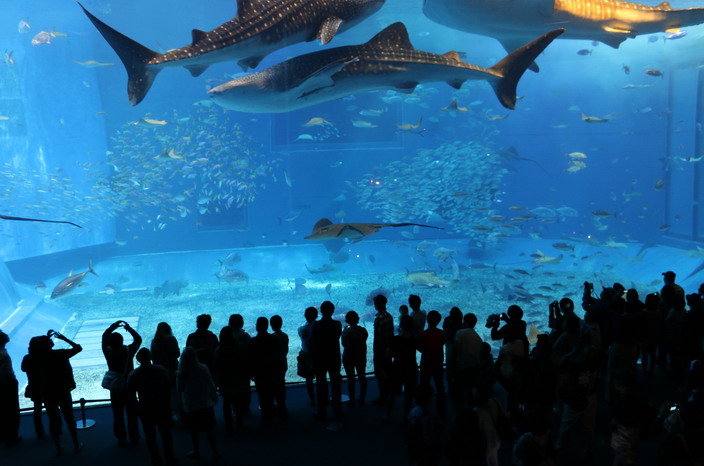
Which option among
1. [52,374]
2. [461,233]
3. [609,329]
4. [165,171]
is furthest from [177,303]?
[461,233]

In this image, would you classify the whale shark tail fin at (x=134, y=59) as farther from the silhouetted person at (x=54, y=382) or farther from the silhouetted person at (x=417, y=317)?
the silhouetted person at (x=417, y=317)

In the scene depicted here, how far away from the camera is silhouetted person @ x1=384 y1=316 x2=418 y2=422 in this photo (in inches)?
157

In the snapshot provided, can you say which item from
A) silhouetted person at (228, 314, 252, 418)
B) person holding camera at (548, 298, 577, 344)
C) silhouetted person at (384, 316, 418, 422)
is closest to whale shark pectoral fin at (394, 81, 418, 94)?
silhouetted person at (384, 316, 418, 422)

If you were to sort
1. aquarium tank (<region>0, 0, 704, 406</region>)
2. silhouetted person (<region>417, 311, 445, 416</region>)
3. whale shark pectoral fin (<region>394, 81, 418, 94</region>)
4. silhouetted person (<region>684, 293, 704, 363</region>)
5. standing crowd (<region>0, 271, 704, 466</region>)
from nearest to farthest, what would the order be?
standing crowd (<region>0, 271, 704, 466</region>)
silhouetted person (<region>417, 311, 445, 416</region>)
silhouetted person (<region>684, 293, 704, 363</region>)
whale shark pectoral fin (<region>394, 81, 418, 94</region>)
aquarium tank (<region>0, 0, 704, 406</region>)

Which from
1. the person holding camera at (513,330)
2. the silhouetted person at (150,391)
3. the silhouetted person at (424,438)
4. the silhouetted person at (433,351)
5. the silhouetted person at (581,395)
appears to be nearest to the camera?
the silhouetted person at (424,438)

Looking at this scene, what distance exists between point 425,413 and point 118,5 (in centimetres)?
2976

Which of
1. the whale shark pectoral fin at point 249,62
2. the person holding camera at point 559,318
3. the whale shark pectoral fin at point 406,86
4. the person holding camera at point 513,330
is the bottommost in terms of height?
the person holding camera at point 559,318

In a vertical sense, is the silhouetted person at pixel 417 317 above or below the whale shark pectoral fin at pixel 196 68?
below

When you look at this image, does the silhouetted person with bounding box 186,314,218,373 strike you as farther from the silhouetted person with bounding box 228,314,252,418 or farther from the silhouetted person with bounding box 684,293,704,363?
the silhouetted person with bounding box 684,293,704,363

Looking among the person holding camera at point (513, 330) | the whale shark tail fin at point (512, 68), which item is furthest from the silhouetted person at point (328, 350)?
the whale shark tail fin at point (512, 68)

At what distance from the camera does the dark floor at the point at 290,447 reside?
143 inches

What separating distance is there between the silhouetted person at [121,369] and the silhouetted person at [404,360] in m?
2.13

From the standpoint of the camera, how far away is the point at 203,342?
4.14m

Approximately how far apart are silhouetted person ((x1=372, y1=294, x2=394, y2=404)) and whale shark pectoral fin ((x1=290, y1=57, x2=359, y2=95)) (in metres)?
2.17
